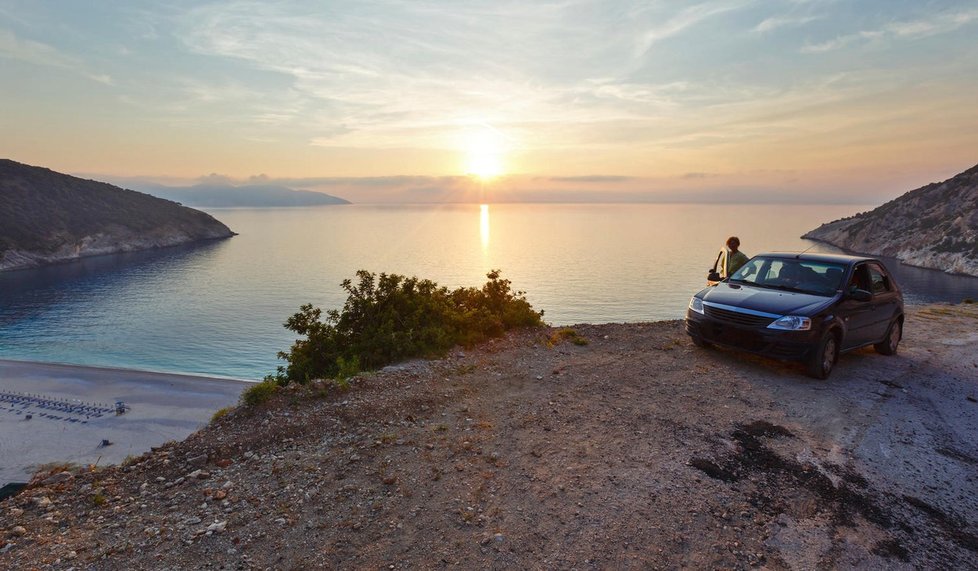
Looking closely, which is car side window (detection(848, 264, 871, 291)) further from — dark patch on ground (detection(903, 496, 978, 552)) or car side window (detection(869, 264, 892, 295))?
dark patch on ground (detection(903, 496, 978, 552))

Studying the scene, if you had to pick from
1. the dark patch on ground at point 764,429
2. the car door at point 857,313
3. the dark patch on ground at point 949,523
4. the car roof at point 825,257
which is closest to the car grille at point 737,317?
the car door at point 857,313

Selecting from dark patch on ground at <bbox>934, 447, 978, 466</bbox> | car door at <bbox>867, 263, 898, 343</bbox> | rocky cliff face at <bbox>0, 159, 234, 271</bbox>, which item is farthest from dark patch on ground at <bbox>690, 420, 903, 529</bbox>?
rocky cliff face at <bbox>0, 159, 234, 271</bbox>

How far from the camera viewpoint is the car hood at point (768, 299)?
9062 mm

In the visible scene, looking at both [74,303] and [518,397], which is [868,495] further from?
[74,303]

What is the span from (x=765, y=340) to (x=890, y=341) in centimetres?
493

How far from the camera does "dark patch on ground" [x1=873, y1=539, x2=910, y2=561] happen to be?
4449mm

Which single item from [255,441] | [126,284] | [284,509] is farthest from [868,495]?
[126,284]

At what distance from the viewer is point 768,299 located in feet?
31.2

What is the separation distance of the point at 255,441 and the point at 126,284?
285 feet

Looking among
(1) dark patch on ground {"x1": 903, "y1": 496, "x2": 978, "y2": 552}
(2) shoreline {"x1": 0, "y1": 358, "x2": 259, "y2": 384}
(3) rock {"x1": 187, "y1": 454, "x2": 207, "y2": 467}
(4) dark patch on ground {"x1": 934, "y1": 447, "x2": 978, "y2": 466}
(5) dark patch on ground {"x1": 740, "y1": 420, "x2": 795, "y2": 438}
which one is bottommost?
(2) shoreline {"x1": 0, "y1": 358, "x2": 259, "y2": 384}

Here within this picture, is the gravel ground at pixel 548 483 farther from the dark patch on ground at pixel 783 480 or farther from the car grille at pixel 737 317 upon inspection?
the car grille at pixel 737 317

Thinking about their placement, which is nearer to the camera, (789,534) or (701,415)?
(789,534)

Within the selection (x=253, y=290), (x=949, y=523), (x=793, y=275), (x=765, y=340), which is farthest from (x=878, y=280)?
(x=253, y=290)

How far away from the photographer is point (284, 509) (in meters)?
5.39
